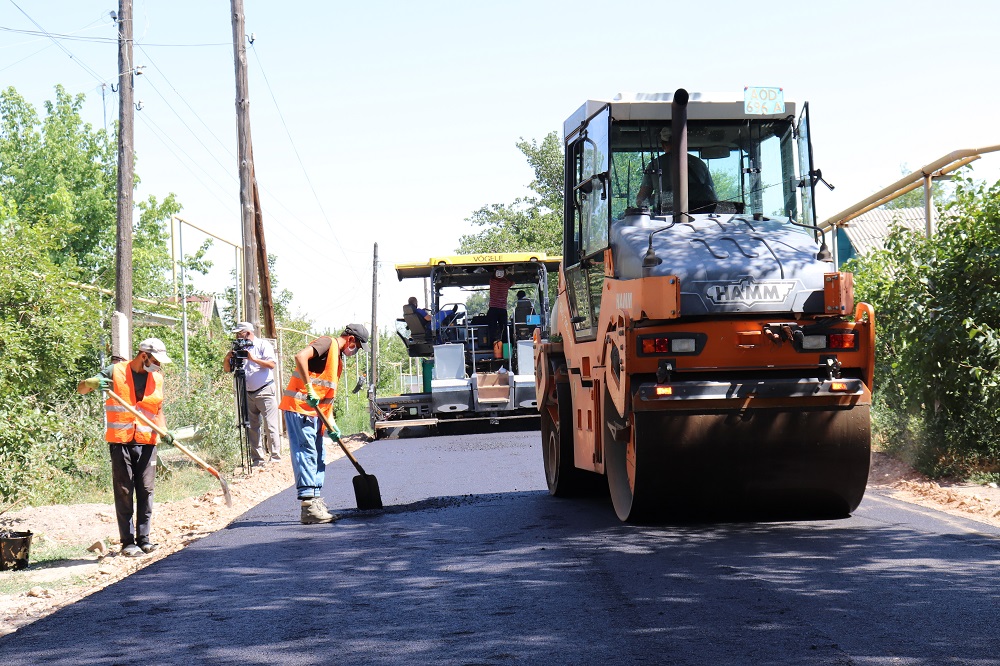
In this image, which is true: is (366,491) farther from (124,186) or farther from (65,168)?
(65,168)

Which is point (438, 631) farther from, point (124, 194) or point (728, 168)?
point (124, 194)

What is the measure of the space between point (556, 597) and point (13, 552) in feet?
15.2

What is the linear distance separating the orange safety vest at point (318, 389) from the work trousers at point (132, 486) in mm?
1203

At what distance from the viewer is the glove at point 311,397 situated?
905 cm

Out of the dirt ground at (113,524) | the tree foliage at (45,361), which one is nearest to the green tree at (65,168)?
the tree foliage at (45,361)

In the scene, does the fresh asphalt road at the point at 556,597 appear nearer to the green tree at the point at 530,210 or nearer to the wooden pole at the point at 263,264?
the wooden pole at the point at 263,264

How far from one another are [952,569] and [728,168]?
11.6 feet

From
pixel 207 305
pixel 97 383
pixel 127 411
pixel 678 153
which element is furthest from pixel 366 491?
pixel 207 305

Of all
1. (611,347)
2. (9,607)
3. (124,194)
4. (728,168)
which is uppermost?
(124,194)

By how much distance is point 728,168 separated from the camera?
326 inches

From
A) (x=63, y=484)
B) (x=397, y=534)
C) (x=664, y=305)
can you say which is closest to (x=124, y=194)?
(x=63, y=484)

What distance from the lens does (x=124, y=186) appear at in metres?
13.9

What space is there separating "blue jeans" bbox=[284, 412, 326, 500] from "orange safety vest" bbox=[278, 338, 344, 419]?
72mm

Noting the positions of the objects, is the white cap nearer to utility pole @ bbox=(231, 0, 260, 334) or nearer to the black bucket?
the black bucket
